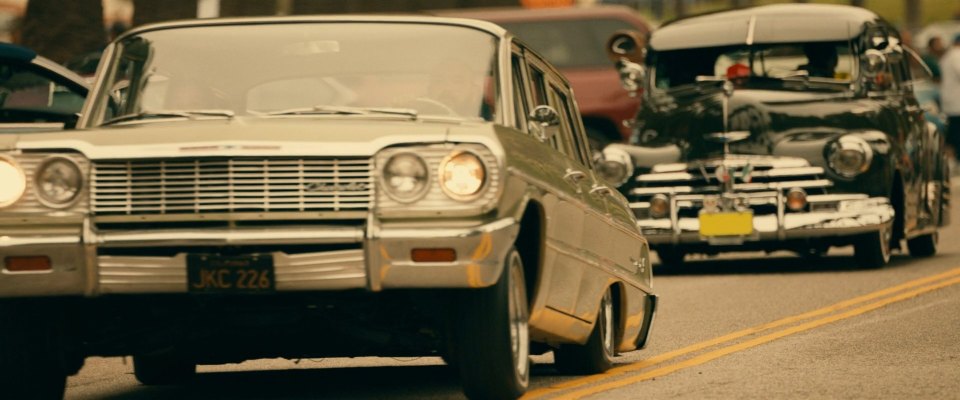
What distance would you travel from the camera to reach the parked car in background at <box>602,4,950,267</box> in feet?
52.4

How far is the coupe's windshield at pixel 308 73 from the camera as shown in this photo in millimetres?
8312

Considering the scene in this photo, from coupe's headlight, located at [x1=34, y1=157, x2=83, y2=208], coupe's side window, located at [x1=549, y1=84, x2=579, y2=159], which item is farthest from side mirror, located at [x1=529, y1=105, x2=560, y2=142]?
coupe's headlight, located at [x1=34, y1=157, x2=83, y2=208]

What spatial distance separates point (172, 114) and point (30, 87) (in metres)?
4.51

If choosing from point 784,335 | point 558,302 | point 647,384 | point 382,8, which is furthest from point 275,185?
point 382,8

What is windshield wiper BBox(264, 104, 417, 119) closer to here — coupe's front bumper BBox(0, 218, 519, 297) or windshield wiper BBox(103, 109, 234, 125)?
windshield wiper BBox(103, 109, 234, 125)

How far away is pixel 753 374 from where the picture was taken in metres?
9.11

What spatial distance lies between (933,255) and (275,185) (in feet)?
37.0

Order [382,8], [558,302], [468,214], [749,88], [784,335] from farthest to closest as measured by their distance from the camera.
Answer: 1. [382,8]
2. [749,88]
3. [784,335]
4. [558,302]
5. [468,214]

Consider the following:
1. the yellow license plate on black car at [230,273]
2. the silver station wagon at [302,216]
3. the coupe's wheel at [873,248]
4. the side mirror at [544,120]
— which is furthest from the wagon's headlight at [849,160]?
the yellow license plate on black car at [230,273]

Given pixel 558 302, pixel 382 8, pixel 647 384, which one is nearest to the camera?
pixel 558 302

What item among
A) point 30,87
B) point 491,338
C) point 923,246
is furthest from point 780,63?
point 491,338

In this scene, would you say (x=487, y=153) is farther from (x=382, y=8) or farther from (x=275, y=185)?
(x=382, y=8)

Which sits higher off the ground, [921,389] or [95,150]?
[95,150]

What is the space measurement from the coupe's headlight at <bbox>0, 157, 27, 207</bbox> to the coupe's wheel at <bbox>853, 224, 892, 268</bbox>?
9608mm
